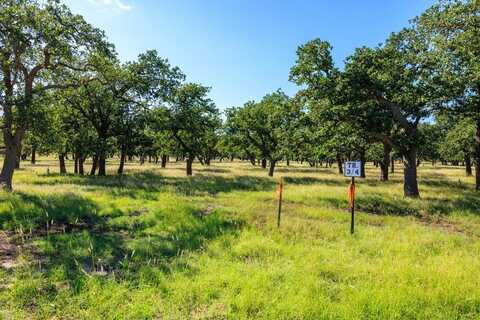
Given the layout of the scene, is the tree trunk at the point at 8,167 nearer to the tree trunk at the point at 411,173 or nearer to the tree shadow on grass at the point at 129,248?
the tree shadow on grass at the point at 129,248

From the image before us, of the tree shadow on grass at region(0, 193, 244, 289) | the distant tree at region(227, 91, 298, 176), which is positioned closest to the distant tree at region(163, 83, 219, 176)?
the distant tree at region(227, 91, 298, 176)

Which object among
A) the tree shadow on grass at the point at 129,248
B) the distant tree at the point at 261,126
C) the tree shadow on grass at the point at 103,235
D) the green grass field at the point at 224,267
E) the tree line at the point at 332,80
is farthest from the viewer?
the distant tree at the point at 261,126

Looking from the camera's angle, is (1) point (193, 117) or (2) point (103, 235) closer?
(2) point (103, 235)

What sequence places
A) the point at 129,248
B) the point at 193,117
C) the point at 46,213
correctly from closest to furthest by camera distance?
the point at 129,248 < the point at 46,213 < the point at 193,117

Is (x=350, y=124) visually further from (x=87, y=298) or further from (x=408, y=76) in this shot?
(x=87, y=298)

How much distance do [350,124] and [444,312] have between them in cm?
1573

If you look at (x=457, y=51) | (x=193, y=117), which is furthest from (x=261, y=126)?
(x=457, y=51)

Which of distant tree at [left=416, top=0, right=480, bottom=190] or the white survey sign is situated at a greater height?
distant tree at [left=416, top=0, right=480, bottom=190]

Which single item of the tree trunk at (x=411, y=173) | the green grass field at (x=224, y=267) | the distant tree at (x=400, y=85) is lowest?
the green grass field at (x=224, y=267)

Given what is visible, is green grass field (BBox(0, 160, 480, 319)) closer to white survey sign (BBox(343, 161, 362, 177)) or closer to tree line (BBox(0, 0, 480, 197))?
white survey sign (BBox(343, 161, 362, 177))

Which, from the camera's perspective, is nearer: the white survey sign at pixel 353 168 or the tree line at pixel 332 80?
the white survey sign at pixel 353 168

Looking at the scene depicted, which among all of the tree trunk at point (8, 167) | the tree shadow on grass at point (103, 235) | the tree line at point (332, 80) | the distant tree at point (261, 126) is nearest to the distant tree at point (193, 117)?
the distant tree at point (261, 126)

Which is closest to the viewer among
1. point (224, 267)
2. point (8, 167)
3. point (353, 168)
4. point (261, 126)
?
point (224, 267)

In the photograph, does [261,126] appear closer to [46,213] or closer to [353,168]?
[353,168]
